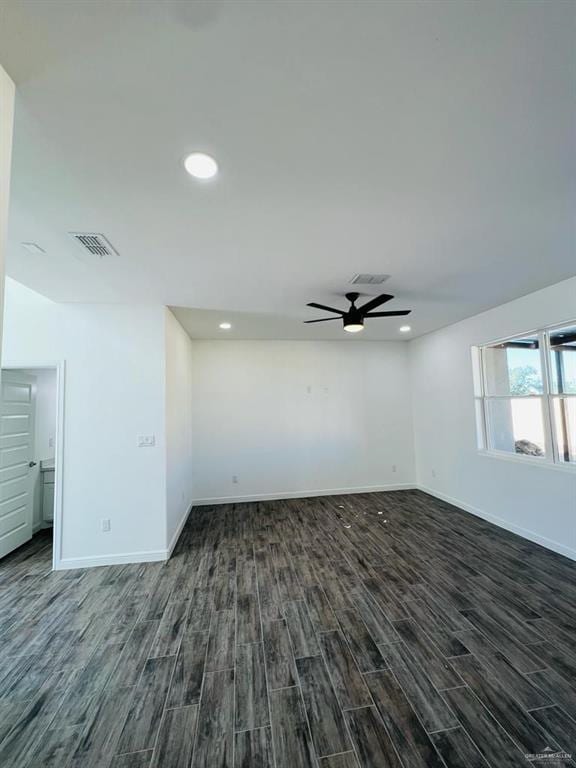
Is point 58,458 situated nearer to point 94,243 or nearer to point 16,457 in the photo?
point 16,457

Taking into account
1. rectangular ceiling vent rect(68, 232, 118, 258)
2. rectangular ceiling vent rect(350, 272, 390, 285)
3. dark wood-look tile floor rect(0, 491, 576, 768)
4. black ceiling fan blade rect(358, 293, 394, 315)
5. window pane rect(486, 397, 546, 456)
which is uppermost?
rectangular ceiling vent rect(68, 232, 118, 258)

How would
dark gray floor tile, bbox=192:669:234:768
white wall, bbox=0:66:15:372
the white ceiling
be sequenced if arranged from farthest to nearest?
dark gray floor tile, bbox=192:669:234:768
white wall, bbox=0:66:15:372
the white ceiling

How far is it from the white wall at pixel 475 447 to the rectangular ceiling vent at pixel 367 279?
1.97 m

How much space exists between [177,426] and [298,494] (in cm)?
258

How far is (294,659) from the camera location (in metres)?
2.01

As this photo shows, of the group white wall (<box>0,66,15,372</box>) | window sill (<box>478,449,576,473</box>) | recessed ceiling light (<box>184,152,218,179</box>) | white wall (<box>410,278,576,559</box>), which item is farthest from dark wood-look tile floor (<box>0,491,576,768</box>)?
recessed ceiling light (<box>184,152,218,179</box>)

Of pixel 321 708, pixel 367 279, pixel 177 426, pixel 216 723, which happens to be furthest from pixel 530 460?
pixel 177 426

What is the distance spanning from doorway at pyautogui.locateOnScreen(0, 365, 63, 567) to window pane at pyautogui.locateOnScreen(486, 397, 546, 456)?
17.5 feet

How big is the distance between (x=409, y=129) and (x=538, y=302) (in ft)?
10.3

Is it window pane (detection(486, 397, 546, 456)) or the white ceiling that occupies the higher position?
the white ceiling

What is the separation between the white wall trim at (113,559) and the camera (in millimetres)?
3236

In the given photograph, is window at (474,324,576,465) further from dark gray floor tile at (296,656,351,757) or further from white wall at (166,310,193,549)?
white wall at (166,310,193,549)

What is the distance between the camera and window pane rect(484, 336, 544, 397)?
3.72 meters

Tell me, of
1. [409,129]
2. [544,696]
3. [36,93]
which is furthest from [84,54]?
[544,696]
